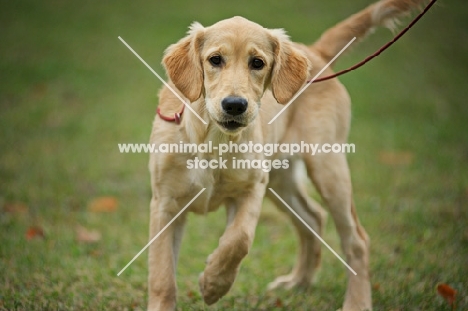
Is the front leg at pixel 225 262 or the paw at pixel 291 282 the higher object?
the front leg at pixel 225 262

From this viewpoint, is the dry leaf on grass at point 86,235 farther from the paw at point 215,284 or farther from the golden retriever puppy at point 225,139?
the paw at point 215,284

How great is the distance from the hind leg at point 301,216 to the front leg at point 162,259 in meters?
1.24

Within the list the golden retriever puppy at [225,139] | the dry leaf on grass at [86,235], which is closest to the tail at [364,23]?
the golden retriever puppy at [225,139]

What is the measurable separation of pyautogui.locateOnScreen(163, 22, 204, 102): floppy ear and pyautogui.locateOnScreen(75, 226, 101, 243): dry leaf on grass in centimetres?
228

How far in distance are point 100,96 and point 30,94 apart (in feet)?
3.76

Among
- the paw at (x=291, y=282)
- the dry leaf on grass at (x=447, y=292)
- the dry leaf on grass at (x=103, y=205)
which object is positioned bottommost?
the dry leaf on grass at (x=103, y=205)

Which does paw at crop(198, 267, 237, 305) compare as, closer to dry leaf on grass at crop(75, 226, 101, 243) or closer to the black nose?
the black nose

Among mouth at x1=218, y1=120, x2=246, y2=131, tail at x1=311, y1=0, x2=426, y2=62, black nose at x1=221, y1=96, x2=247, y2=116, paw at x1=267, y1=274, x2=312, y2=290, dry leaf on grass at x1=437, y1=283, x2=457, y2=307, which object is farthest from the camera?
paw at x1=267, y1=274, x2=312, y2=290

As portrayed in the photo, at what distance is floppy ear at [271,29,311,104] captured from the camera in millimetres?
3982

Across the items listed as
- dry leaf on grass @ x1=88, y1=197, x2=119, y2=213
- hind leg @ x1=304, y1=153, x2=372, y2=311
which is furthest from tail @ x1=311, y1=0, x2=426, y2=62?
dry leaf on grass @ x1=88, y1=197, x2=119, y2=213

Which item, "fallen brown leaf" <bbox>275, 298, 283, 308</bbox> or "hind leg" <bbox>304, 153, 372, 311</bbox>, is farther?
"hind leg" <bbox>304, 153, 372, 311</bbox>

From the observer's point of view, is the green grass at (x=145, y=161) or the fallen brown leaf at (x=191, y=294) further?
the green grass at (x=145, y=161)

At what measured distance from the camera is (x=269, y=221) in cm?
683

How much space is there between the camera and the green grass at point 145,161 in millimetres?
4746
